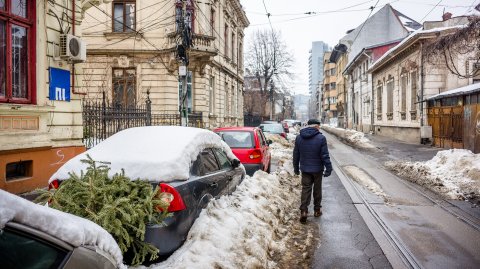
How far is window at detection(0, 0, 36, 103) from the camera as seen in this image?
8.38 m

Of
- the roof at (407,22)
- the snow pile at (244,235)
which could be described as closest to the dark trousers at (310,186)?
the snow pile at (244,235)

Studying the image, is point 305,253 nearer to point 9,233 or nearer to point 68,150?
point 9,233

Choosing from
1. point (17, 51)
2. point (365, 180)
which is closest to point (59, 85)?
point (17, 51)

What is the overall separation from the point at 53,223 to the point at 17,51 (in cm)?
819

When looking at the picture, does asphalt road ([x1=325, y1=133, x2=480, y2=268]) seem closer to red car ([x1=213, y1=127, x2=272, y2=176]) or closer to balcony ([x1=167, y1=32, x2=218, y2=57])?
red car ([x1=213, y1=127, x2=272, y2=176])

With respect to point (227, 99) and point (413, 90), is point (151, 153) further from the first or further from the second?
point (227, 99)

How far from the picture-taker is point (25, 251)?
1828 mm

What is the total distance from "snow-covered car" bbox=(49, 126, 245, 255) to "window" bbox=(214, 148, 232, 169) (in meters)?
0.08

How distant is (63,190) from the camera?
4309 mm

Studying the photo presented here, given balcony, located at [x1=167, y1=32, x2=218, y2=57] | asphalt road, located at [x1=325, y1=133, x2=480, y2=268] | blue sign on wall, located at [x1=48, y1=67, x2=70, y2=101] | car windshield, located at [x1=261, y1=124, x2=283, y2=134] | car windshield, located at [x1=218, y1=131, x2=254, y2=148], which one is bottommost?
asphalt road, located at [x1=325, y1=133, x2=480, y2=268]

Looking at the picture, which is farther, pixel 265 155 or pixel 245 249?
pixel 265 155

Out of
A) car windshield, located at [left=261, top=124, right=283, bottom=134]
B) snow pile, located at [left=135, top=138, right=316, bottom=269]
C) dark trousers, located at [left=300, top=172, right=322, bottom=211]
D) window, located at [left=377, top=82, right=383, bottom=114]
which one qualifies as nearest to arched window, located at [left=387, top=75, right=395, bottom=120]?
window, located at [left=377, top=82, right=383, bottom=114]

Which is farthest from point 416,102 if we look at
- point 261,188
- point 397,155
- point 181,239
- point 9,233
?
point 9,233

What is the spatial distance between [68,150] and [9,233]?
9.04 meters
